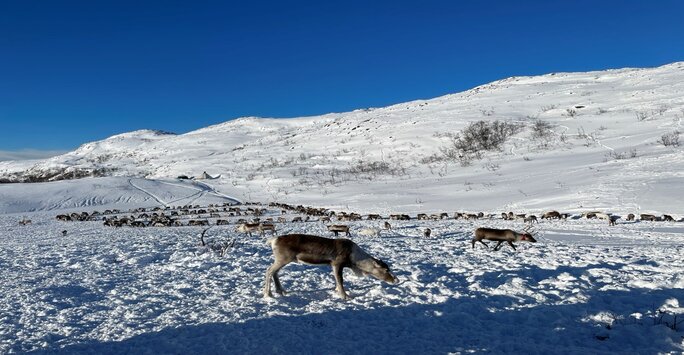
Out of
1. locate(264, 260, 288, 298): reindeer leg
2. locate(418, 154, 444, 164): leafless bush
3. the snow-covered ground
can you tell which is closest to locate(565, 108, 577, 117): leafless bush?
locate(418, 154, 444, 164): leafless bush

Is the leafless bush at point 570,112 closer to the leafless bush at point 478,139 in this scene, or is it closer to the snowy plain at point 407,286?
the leafless bush at point 478,139

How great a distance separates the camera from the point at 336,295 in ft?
31.2

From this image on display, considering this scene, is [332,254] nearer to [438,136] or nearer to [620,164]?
[620,164]

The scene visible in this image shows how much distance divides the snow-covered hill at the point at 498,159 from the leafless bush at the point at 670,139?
67 cm

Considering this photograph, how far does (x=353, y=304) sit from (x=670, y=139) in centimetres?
4790

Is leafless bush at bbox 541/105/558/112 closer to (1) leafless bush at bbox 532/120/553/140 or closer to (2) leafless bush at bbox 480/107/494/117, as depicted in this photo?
(2) leafless bush at bbox 480/107/494/117

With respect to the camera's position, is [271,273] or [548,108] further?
[548,108]

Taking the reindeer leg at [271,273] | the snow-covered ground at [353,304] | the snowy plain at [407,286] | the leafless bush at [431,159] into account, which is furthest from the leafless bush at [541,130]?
the reindeer leg at [271,273]

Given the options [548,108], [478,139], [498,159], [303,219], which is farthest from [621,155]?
[548,108]

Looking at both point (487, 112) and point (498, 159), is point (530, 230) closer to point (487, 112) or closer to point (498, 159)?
point (498, 159)

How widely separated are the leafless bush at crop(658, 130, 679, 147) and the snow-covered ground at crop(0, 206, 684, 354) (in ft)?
117

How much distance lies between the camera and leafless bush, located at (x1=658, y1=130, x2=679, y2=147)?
4331cm

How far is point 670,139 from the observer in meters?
44.7

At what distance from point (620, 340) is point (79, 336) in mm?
8617
